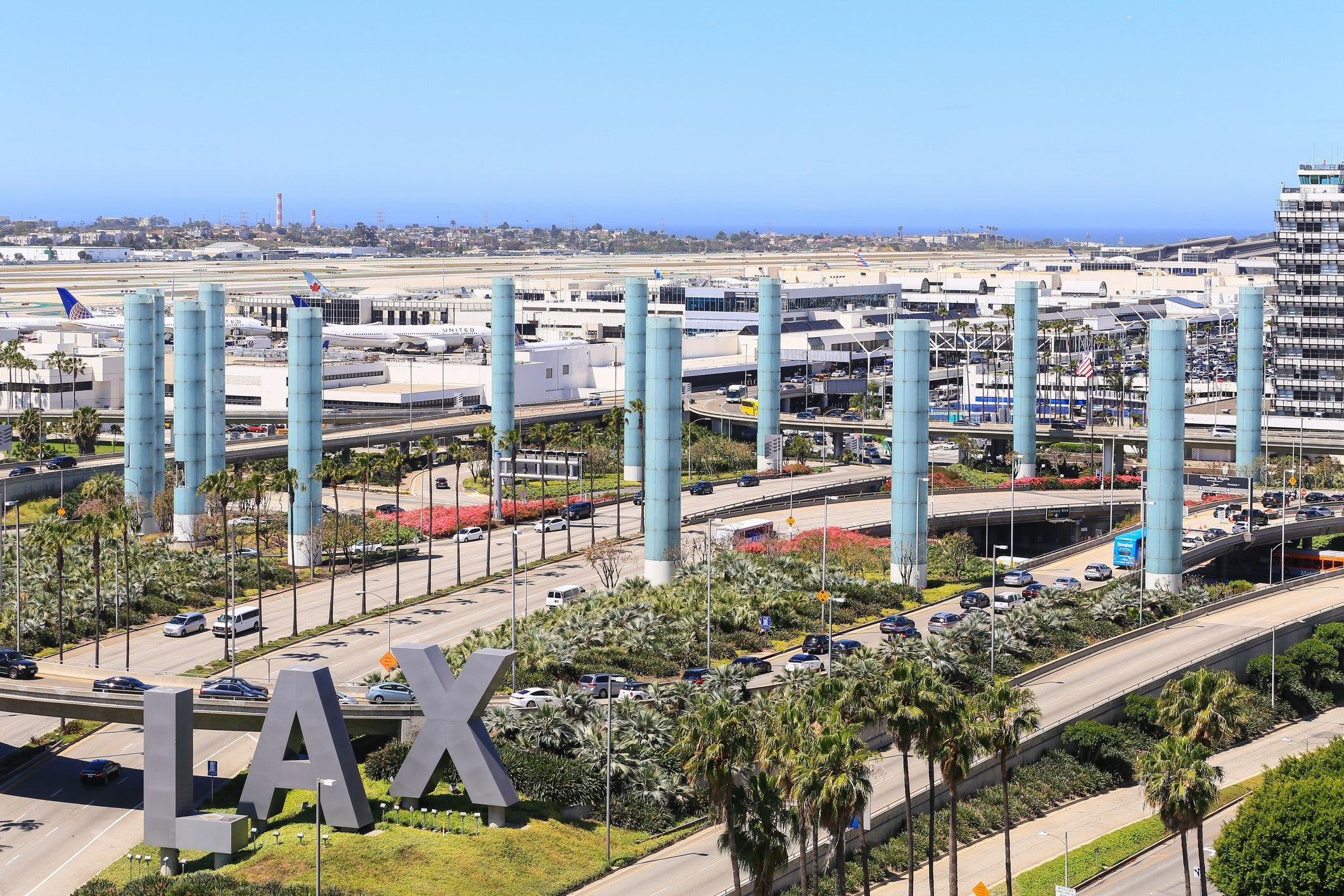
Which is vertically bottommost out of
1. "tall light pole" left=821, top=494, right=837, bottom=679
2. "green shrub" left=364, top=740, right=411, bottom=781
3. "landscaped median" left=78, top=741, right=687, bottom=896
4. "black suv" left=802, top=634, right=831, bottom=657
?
"landscaped median" left=78, top=741, right=687, bottom=896

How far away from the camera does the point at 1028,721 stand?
58.4 meters

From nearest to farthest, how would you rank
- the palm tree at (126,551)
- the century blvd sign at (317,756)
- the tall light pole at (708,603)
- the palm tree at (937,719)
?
the palm tree at (937,719), the century blvd sign at (317,756), the tall light pole at (708,603), the palm tree at (126,551)

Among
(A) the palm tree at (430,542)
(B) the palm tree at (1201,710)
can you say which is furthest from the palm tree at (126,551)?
(B) the palm tree at (1201,710)

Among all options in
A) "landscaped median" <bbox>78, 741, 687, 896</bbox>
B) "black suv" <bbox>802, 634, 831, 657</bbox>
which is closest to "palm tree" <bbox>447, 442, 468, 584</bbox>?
"black suv" <bbox>802, 634, 831, 657</bbox>

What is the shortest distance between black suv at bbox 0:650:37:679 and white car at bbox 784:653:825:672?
103 feet

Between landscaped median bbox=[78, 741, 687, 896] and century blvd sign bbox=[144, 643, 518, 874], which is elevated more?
century blvd sign bbox=[144, 643, 518, 874]

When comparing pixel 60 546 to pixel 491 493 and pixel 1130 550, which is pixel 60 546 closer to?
pixel 491 493

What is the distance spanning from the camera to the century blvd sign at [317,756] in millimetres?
61062

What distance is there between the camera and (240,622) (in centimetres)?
9362

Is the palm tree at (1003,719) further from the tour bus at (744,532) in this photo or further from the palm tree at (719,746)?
the tour bus at (744,532)

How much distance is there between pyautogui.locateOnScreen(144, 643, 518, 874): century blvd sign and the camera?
6106cm

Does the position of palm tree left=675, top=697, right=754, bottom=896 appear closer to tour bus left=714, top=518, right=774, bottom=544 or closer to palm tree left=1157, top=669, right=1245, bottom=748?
palm tree left=1157, top=669, right=1245, bottom=748

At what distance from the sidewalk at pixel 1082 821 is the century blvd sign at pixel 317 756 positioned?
15191 millimetres

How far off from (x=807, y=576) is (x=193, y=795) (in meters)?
44.3
